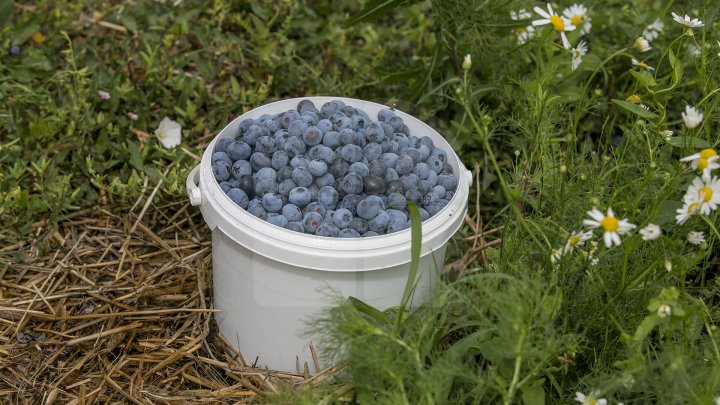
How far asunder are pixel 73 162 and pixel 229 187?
0.78 m

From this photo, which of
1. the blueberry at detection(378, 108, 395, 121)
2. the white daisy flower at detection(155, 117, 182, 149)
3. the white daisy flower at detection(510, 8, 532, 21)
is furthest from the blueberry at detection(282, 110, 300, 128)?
the white daisy flower at detection(510, 8, 532, 21)

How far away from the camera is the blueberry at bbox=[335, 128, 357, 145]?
75.9 inches

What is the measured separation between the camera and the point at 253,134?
76.8 inches

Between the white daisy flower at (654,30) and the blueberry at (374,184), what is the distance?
3.72ft

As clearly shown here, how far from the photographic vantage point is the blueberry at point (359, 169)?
1882 millimetres

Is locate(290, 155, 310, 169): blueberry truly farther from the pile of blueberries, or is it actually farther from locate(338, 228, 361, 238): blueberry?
locate(338, 228, 361, 238): blueberry

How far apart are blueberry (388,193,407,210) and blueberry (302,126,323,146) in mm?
223

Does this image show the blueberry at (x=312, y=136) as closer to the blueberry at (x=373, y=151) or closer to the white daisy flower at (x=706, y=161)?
the blueberry at (x=373, y=151)

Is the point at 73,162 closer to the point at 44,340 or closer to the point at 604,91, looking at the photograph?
the point at 44,340

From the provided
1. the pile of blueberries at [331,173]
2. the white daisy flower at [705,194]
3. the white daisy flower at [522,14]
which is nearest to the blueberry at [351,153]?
the pile of blueberries at [331,173]

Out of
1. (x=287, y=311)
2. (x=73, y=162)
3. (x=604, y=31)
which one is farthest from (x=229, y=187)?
(x=604, y=31)

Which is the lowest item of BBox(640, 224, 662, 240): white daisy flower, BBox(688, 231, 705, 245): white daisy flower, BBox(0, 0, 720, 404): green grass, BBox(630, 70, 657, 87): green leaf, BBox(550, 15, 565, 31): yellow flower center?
BBox(0, 0, 720, 404): green grass

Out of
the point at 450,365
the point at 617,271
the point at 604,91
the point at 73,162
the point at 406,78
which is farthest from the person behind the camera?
the point at 604,91

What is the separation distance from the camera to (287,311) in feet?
5.96
